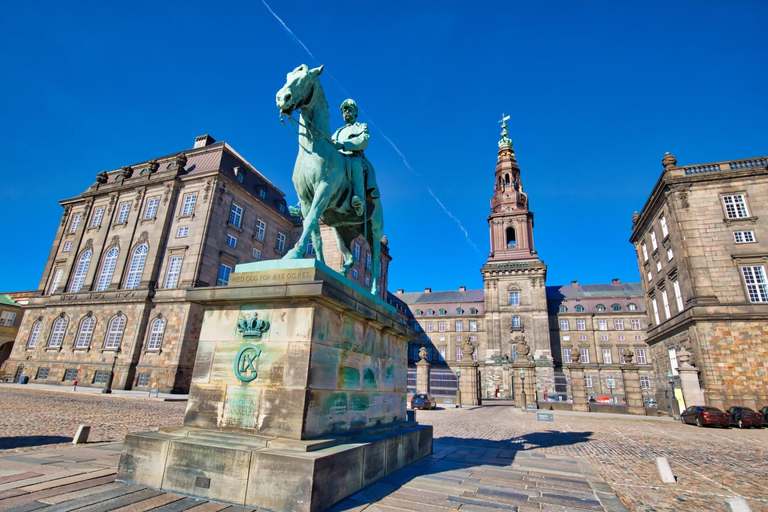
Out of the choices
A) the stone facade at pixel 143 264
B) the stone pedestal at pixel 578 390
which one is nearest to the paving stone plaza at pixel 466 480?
the stone facade at pixel 143 264

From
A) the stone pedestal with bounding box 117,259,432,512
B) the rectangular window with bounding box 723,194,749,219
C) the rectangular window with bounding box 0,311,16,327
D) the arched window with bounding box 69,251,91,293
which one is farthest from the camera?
the rectangular window with bounding box 0,311,16,327

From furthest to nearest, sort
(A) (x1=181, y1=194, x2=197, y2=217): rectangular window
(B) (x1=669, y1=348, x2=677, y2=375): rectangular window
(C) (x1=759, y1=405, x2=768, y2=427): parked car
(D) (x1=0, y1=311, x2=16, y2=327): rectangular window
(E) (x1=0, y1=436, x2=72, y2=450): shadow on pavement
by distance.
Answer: (D) (x1=0, y1=311, x2=16, y2=327): rectangular window < (A) (x1=181, y1=194, x2=197, y2=217): rectangular window < (B) (x1=669, y1=348, x2=677, y2=375): rectangular window < (C) (x1=759, y1=405, x2=768, y2=427): parked car < (E) (x1=0, y1=436, x2=72, y2=450): shadow on pavement

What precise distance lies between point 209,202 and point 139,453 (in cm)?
2979

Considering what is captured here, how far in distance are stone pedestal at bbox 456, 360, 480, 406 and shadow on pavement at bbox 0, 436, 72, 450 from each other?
28.7 meters

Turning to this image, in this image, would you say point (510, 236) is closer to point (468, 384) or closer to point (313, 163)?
point (468, 384)

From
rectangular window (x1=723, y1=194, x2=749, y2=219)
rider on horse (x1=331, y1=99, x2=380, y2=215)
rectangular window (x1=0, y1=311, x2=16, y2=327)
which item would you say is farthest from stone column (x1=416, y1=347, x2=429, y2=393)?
rectangular window (x1=0, y1=311, x2=16, y2=327)

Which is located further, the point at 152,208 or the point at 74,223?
the point at 74,223

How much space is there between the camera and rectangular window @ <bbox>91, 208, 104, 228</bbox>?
35.6m

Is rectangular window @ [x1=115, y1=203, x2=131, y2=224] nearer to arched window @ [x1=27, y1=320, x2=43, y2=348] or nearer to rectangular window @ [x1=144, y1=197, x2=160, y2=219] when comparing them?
rectangular window @ [x1=144, y1=197, x2=160, y2=219]

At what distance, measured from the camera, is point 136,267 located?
3172cm

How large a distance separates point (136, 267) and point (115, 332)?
17.6ft

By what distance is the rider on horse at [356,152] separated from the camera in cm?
673

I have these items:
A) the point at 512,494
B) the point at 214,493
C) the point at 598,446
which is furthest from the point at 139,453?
the point at 598,446

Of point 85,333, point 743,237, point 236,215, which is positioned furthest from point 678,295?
point 85,333
